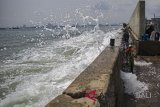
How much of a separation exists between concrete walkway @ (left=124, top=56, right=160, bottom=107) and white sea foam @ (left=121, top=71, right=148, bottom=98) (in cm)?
16

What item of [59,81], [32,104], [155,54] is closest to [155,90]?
[32,104]

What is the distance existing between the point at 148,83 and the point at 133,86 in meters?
0.81

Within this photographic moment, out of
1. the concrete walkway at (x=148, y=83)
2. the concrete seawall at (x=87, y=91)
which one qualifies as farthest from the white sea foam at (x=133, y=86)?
the concrete seawall at (x=87, y=91)

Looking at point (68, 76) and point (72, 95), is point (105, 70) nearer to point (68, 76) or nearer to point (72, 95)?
point (72, 95)

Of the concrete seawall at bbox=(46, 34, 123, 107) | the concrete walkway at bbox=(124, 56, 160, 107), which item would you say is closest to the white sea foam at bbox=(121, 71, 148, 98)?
the concrete walkway at bbox=(124, 56, 160, 107)

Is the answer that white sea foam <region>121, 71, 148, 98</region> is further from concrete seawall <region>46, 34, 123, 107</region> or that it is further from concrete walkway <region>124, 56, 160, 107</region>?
concrete seawall <region>46, 34, 123, 107</region>

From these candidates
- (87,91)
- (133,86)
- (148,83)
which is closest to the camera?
(87,91)

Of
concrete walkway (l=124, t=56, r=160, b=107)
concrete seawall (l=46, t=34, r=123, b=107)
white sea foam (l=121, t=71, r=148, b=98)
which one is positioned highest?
concrete seawall (l=46, t=34, r=123, b=107)

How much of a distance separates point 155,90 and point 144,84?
1.80 ft

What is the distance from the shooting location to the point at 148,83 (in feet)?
26.6

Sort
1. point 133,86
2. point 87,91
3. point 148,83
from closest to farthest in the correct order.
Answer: point 87,91 → point 133,86 → point 148,83

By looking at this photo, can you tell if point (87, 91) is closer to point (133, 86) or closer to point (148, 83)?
point (133, 86)

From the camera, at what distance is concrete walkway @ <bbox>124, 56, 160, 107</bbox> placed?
21.0 ft

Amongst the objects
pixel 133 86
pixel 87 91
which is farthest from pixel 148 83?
pixel 87 91
